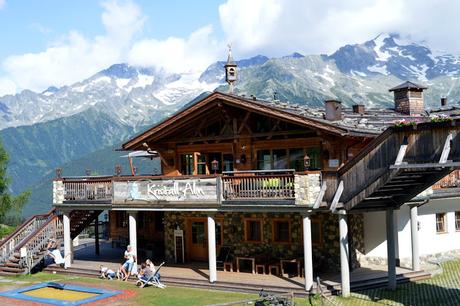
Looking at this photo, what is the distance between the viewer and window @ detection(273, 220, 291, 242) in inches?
1012

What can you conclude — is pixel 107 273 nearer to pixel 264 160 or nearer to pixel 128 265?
pixel 128 265

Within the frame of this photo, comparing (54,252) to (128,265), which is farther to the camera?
(54,252)

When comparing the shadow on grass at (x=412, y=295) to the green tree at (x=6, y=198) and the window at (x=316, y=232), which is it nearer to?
the window at (x=316, y=232)

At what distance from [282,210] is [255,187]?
1.37 metres

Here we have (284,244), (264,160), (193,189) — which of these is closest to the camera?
(193,189)

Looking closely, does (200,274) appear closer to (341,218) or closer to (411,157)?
(341,218)

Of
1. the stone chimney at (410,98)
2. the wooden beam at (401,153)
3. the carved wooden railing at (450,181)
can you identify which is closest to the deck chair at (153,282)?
the wooden beam at (401,153)

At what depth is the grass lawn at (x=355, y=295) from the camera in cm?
2009

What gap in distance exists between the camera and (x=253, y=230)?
26797mm

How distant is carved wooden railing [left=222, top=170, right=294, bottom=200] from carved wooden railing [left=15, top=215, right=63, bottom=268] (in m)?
10.2

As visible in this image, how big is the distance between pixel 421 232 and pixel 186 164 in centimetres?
1094

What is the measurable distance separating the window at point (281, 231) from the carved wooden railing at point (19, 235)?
11.1 metres

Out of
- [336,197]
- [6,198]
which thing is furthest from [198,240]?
[6,198]

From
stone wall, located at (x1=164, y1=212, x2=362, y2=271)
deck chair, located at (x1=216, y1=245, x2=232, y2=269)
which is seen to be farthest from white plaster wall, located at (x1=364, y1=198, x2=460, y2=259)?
deck chair, located at (x1=216, y1=245, x2=232, y2=269)
